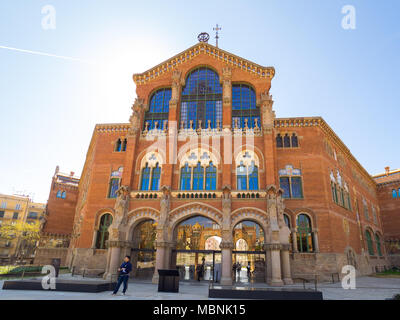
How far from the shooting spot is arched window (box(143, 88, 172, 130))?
28263 millimetres

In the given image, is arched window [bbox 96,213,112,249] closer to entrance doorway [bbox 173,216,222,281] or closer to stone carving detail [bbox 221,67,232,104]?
entrance doorway [bbox 173,216,222,281]

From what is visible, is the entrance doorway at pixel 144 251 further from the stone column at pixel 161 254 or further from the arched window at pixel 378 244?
the arched window at pixel 378 244

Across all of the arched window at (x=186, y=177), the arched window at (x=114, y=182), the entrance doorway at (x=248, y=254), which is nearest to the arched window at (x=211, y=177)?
the arched window at (x=186, y=177)

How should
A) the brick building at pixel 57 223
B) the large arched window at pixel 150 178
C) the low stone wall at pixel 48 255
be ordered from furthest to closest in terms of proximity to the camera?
the brick building at pixel 57 223 < the low stone wall at pixel 48 255 < the large arched window at pixel 150 178

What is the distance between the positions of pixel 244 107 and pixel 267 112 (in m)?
3.04

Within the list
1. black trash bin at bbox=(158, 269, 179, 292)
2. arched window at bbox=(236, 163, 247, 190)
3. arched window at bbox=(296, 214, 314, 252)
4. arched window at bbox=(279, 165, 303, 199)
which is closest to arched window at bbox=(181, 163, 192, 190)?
arched window at bbox=(236, 163, 247, 190)

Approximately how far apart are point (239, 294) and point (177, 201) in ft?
39.5

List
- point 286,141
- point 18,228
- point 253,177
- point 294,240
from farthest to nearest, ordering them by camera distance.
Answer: point 18,228
point 286,141
point 294,240
point 253,177

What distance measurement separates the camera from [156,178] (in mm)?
25797

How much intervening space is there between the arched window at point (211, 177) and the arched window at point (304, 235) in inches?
371

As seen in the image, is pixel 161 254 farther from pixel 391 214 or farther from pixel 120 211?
pixel 391 214

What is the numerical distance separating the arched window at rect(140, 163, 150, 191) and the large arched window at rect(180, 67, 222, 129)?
19.4ft

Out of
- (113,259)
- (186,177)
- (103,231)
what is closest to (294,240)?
(186,177)

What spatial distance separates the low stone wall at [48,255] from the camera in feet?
122
